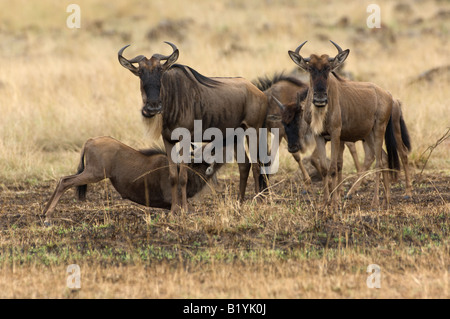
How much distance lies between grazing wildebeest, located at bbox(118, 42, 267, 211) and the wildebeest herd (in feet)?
0.04

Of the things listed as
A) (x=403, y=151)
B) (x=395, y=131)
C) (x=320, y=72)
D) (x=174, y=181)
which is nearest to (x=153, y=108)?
(x=174, y=181)

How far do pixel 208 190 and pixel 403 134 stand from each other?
2998mm

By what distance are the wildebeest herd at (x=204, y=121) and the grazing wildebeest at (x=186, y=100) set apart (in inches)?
0.4

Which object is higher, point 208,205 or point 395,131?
point 395,131

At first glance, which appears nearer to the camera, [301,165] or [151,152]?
[151,152]

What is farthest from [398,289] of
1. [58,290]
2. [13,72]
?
[13,72]

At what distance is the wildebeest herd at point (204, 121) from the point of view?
8.02 meters

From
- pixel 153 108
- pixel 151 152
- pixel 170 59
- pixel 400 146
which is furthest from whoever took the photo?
pixel 400 146

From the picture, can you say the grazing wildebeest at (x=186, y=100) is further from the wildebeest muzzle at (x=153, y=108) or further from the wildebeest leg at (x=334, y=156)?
the wildebeest leg at (x=334, y=156)

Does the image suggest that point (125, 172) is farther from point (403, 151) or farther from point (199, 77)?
point (403, 151)

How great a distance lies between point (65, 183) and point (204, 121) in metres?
1.77

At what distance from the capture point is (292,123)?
10.2 meters

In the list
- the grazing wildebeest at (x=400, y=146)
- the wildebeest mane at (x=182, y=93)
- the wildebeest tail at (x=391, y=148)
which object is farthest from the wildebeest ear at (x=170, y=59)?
the wildebeest tail at (x=391, y=148)

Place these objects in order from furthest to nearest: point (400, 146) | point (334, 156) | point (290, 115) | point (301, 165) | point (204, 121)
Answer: point (301, 165) < point (290, 115) < point (400, 146) < point (204, 121) < point (334, 156)
